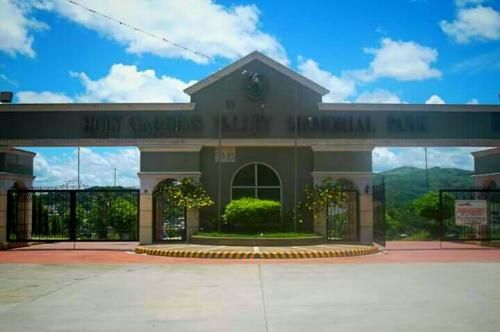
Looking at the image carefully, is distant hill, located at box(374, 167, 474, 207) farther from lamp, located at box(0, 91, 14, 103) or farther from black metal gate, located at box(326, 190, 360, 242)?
lamp, located at box(0, 91, 14, 103)

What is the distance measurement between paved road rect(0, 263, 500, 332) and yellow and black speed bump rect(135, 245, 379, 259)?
3.11 m

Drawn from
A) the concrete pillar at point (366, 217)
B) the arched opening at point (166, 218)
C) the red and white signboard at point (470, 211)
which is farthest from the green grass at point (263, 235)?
the red and white signboard at point (470, 211)

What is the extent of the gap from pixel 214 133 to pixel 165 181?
9.66 feet

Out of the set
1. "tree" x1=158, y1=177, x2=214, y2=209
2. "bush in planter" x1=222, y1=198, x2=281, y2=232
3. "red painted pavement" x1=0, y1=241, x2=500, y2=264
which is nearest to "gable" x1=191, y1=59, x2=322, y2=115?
"tree" x1=158, y1=177, x2=214, y2=209

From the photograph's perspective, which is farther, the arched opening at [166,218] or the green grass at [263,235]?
the arched opening at [166,218]

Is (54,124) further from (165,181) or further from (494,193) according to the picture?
(494,193)

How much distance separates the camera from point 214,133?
78.6 ft

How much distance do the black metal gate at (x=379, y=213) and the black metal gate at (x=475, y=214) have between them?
8.15 ft

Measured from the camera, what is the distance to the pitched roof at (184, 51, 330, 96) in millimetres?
24078

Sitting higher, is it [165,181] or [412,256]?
[165,181]

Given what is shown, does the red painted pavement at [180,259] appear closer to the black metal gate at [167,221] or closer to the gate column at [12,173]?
the black metal gate at [167,221]

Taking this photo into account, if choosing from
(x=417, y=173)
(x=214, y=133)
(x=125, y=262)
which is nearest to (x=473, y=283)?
(x=125, y=262)

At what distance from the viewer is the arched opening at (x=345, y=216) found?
2381 cm

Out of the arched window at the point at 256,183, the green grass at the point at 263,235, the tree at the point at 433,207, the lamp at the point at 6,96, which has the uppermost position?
the lamp at the point at 6,96
